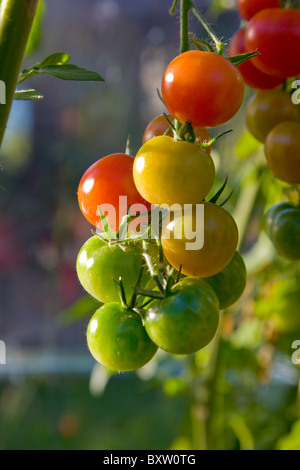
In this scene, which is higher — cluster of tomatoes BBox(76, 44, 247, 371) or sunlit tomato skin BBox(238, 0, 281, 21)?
sunlit tomato skin BBox(238, 0, 281, 21)

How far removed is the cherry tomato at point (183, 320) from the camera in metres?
0.27

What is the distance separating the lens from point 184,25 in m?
0.30

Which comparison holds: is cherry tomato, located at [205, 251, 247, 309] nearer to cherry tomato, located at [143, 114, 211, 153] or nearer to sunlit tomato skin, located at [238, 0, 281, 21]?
cherry tomato, located at [143, 114, 211, 153]

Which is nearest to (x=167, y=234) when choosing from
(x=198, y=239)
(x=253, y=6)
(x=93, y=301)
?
(x=198, y=239)

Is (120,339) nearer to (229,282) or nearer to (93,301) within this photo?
(229,282)

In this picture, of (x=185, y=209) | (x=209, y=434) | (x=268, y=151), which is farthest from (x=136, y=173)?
(x=209, y=434)

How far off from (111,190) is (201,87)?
76 mm

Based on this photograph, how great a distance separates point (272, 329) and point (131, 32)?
2262 mm

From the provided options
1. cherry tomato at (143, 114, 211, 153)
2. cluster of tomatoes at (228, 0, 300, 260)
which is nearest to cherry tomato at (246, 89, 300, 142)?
cluster of tomatoes at (228, 0, 300, 260)

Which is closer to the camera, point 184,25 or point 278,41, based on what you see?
point 184,25

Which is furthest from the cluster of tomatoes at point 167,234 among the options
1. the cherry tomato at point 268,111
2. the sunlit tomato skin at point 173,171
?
the cherry tomato at point 268,111

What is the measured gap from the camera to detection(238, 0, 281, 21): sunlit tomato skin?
444 millimetres

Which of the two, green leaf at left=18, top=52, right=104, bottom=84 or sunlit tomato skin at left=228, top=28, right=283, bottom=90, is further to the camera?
sunlit tomato skin at left=228, top=28, right=283, bottom=90

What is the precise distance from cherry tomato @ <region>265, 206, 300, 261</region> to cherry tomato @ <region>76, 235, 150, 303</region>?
0.43 ft
